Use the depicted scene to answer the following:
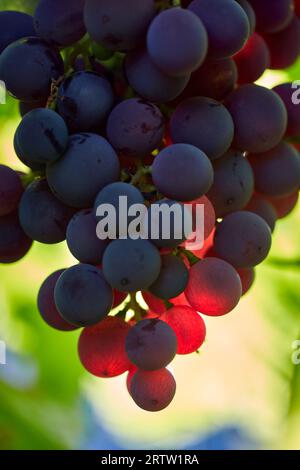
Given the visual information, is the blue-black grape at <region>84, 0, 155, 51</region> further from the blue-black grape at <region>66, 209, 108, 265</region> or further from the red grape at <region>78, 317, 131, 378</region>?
the red grape at <region>78, 317, 131, 378</region>

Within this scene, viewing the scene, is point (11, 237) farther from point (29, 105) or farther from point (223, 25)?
point (223, 25)

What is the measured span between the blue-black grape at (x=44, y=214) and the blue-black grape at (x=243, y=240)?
7.2 inches

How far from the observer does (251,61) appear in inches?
32.6

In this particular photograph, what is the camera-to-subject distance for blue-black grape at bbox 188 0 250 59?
66 centimetres

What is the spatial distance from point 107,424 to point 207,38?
0.97 m

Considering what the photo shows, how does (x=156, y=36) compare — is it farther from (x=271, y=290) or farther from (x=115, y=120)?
(x=271, y=290)

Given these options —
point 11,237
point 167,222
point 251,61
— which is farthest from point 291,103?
point 11,237

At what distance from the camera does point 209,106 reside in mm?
712

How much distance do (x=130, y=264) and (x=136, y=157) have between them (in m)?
0.13

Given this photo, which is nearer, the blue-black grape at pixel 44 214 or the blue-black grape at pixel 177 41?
the blue-black grape at pixel 177 41

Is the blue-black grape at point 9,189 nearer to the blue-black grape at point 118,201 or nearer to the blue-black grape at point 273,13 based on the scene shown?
the blue-black grape at point 118,201

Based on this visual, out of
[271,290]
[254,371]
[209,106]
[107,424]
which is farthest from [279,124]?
[107,424]

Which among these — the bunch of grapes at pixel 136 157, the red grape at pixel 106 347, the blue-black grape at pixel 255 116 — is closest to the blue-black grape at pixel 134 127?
the bunch of grapes at pixel 136 157

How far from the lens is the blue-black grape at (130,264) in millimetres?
639
